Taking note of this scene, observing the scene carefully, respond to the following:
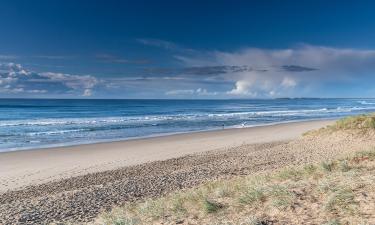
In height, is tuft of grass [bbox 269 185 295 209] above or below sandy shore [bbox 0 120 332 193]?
above

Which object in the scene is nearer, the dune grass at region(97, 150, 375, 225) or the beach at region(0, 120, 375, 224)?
the dune grass at region(97, 150, 375, 225)

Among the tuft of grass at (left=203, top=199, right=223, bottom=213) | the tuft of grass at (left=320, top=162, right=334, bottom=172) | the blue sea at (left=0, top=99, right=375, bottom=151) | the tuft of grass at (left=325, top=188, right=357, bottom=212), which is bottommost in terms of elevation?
the blue sea at (left=0, top=99, right=375, bottom=151)

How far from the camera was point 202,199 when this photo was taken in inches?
283

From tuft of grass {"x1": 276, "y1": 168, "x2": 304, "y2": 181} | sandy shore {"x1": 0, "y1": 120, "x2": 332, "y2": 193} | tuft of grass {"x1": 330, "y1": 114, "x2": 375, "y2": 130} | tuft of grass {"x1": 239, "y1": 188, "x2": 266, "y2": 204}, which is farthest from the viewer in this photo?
tuft of grass {"x1": 330, "y1": 114, "x2": 375, "y2": 130}

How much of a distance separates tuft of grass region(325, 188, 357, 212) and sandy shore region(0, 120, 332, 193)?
10.2 metres

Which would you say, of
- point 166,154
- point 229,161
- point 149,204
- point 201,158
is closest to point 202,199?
point 149,204

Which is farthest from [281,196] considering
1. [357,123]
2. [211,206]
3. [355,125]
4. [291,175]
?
[357,123]

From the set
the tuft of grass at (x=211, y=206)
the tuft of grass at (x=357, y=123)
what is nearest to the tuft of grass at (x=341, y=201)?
the tuft of grass at (x=211, y=206)

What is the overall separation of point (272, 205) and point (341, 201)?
38.4 inches

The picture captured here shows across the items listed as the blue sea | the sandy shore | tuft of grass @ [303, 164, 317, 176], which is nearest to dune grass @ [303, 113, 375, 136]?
the sandy shore

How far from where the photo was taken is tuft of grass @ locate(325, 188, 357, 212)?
573 centimetres

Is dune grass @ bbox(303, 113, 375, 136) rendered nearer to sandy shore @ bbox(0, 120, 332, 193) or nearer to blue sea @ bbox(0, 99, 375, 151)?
sandy shore @ bbox(0, 120, 332, 193)

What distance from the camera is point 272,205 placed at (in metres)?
6.22

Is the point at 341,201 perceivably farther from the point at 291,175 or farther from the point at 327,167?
the point at 327,167
